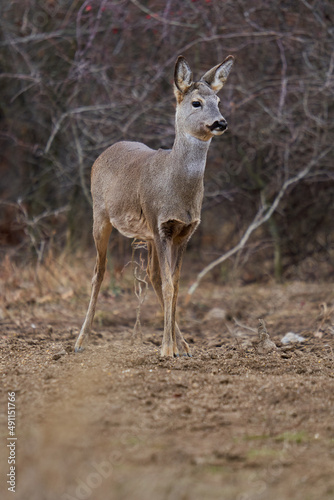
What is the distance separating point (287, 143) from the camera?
9875 millimetres

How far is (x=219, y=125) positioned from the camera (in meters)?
5.36

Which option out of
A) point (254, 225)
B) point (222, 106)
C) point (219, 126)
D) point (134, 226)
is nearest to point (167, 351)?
point (134, 226)

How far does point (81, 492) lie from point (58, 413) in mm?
1006

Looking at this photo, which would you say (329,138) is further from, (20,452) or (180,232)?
(20,452)

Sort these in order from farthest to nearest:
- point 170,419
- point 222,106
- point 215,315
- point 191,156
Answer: point 222,106 → point 215,315 → point 191,156 → point 170,419

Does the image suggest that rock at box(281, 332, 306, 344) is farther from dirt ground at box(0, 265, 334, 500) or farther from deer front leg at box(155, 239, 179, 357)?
deer front leg at box(155, 239, 179, 357)

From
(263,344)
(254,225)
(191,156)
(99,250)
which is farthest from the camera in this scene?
(254,225)

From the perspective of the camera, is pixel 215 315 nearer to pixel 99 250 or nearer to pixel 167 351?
pixel 99 250

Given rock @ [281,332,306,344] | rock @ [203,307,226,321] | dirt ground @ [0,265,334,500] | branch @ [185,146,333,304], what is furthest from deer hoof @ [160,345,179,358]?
branch @ [185,146,333,304]

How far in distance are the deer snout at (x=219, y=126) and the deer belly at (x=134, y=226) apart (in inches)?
43.1

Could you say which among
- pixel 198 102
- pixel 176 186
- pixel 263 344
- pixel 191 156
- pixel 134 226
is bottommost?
pixel 263 344

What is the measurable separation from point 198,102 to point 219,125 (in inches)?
15.3

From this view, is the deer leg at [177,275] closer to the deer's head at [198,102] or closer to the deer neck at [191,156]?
the deer neck at [191,156]

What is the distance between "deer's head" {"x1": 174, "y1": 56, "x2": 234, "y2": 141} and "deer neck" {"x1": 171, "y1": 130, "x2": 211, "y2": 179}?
0.05m
